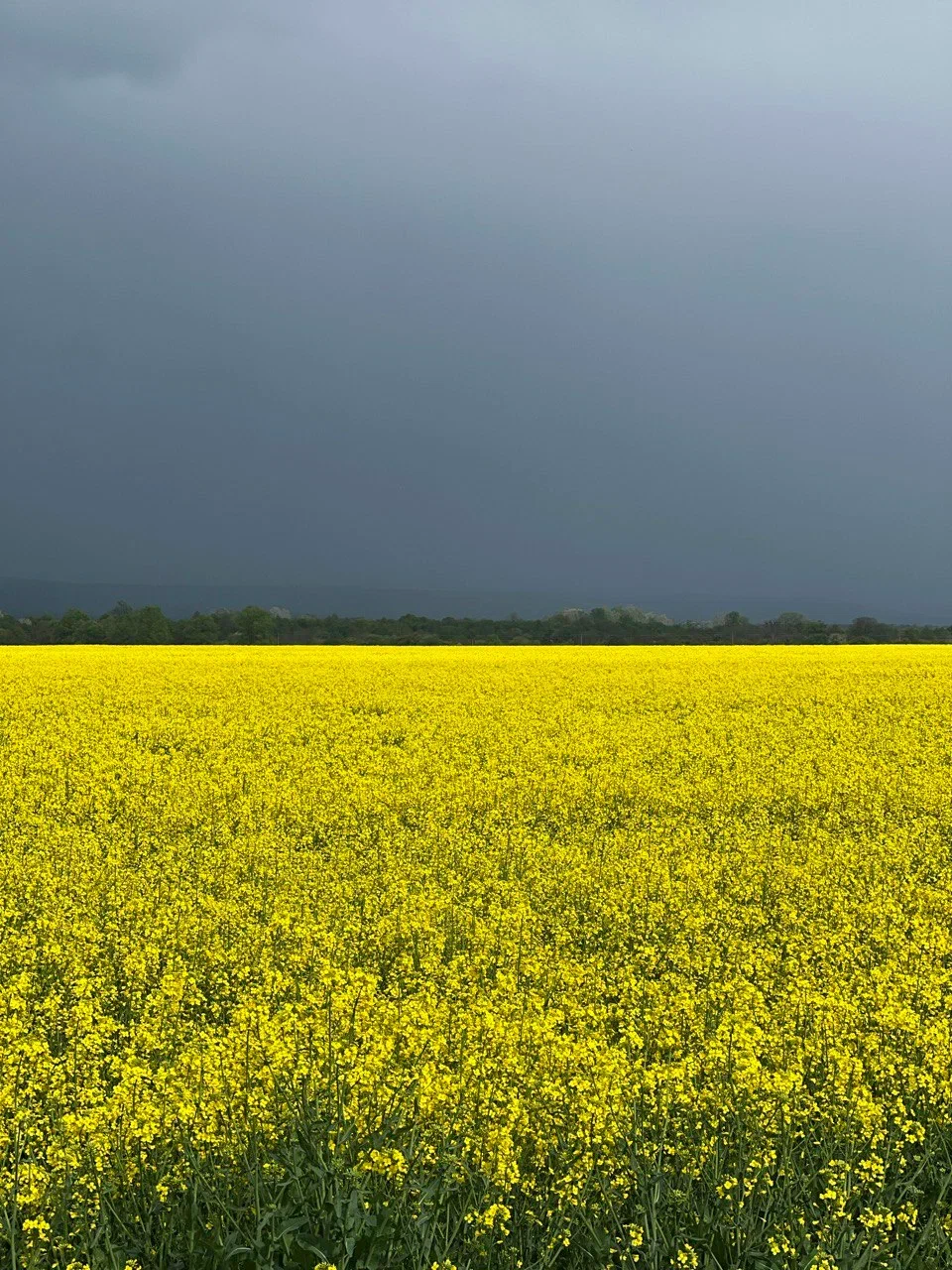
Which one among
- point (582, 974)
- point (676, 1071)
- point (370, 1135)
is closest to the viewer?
point (370, 1135)

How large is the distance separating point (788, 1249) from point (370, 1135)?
166 cm

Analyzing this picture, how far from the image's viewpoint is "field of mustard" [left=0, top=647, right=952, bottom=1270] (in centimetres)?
374

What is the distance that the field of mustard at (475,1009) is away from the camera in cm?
374

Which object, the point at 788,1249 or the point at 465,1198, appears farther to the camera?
the point at 465,1198

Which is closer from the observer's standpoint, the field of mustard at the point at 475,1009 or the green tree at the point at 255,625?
the field of mustard at the point at 475,1009

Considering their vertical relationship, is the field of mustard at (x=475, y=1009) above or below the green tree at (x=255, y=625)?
below

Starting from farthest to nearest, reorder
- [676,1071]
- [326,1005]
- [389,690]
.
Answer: [389,690]
[326,1005]
[676,1071]

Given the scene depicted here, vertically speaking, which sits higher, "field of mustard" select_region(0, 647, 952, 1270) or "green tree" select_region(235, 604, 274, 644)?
"green tree" select_region(235, 604, 274, 644)

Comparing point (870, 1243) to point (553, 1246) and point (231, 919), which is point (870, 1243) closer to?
point (553, 1246)

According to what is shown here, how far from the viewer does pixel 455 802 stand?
1155cm

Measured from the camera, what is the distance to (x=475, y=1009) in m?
5.35

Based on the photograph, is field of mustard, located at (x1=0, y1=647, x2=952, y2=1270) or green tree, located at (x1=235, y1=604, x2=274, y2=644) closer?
field of mustard, located at (x1=0, y1=647, x2=952, y2=1270)

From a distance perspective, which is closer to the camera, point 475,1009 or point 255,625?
point 475,1009

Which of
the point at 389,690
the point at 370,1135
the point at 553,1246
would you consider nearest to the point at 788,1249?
the point at 553,1246
